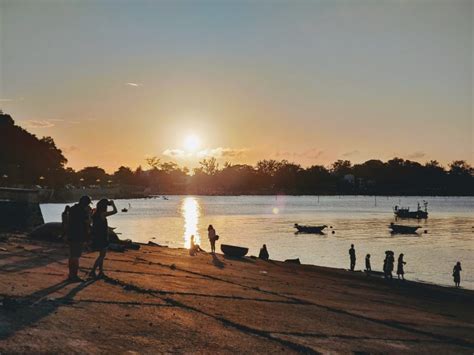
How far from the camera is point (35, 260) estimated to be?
16.4 meters

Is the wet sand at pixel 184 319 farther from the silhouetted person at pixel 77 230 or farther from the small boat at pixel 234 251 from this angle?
the small boat at pixel 234 251

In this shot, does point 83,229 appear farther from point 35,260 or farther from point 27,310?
point 35,260

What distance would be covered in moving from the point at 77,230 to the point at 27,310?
3.58m

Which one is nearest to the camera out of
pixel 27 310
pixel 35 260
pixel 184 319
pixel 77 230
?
pixel 27 310

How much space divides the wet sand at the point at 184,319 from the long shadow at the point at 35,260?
0.05 meters

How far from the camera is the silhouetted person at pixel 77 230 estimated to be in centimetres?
1219

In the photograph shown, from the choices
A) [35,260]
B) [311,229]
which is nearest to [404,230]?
[311,229]

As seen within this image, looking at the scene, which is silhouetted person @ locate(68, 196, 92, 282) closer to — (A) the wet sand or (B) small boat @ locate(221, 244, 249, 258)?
(A) the wet sand

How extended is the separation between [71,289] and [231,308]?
3551 millimetres

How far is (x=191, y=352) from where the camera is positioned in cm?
743

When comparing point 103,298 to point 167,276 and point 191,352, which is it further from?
point 167,276

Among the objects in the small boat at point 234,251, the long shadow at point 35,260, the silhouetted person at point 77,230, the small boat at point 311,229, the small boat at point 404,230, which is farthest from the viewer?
the small boat at point 404,230

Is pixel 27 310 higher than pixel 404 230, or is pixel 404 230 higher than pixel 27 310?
pixel 27 310

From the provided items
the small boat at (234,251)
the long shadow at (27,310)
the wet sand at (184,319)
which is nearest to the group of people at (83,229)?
the wet sand at (184,319)
